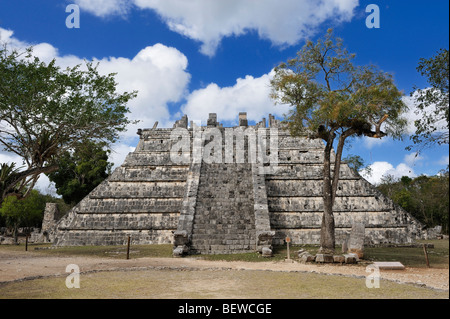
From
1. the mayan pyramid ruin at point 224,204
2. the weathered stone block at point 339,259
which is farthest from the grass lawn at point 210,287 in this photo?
the mayan pyramid ruin at point 224,204

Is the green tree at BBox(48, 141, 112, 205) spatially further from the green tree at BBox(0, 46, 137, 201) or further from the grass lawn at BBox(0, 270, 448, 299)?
the grass lawn at BBox(0, 270, 448, 299)

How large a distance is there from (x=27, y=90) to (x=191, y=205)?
7.74 metres

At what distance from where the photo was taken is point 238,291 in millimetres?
5891

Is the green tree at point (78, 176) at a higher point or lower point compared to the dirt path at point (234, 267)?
higher

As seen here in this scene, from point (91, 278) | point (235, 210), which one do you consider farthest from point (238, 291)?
point (235, 210)

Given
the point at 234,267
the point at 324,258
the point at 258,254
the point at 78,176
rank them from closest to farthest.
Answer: the point at 234,267, the point at 324,258, the point at 258,254, the point at 78,176

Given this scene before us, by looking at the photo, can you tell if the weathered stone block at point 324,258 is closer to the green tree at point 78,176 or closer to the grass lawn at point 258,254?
the grass lawn at point 258,254

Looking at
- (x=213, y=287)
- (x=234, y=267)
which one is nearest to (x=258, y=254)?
(x=234, y=267)

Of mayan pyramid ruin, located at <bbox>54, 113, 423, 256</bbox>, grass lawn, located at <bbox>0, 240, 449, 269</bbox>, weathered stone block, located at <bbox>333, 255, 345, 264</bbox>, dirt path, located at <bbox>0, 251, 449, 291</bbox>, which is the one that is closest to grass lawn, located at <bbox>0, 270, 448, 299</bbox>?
dirt path, located at <bbox>0, 251, 449, 291</bbox>

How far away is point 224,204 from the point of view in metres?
15.0

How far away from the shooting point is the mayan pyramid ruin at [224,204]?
13.5m

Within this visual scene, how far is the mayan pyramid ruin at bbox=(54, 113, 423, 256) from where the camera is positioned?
44.2 feet

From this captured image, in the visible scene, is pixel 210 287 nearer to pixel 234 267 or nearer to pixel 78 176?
pixel 234 267
